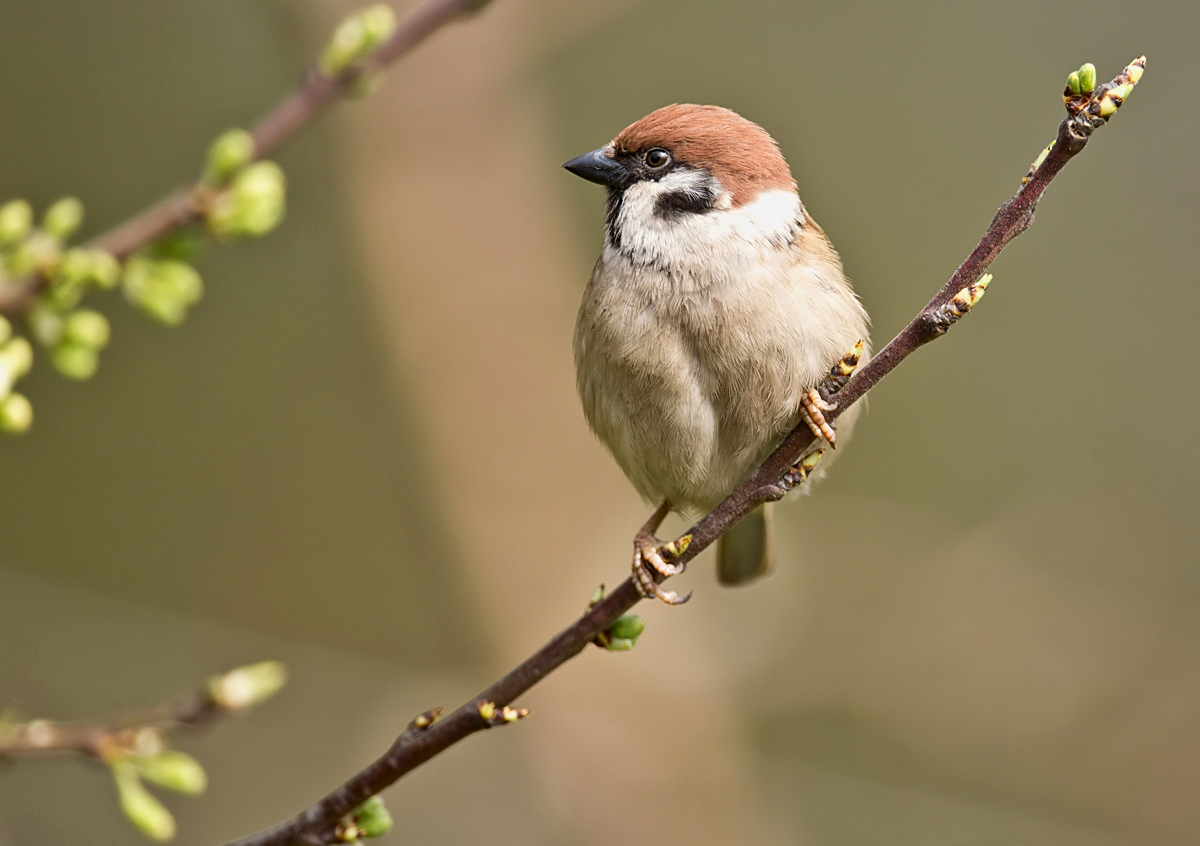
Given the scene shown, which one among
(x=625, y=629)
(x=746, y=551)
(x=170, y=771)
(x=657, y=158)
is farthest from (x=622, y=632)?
(x=746, y=551)

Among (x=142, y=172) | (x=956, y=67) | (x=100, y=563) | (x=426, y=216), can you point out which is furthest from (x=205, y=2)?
(x=956, y=67)

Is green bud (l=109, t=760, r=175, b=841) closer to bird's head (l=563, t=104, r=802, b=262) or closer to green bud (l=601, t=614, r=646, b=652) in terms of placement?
green bud (l=601, t=614, r=646, b=652)

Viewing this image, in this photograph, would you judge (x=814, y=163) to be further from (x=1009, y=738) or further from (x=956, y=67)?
(x=1009, y=738)

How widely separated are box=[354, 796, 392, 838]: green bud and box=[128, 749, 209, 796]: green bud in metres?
0.39

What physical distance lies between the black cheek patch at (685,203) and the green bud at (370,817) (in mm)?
1825

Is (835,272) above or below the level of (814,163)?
below

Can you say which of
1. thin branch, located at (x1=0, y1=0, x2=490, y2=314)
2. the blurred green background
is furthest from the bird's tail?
thin branch, located at (x1=0, y1=0, x2=490, y2=314)

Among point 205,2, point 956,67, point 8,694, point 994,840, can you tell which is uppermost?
point 205,2

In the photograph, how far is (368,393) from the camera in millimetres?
6371

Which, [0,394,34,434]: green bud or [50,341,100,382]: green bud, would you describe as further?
[50,341,100,382]: green bud

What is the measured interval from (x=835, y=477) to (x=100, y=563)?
4.02 meters

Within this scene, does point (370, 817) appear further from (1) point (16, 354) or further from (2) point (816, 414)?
(2) point (816, 414)

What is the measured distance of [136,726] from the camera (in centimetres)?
168

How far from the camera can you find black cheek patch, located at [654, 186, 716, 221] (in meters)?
3.17
